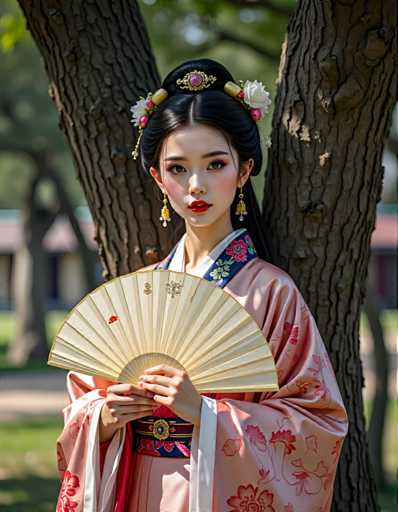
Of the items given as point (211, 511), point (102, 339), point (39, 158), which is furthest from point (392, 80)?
point (39, 158)

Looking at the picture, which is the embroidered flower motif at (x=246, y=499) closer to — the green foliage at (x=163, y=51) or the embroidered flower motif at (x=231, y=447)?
the embroidered flower motif at (x=231, y=447)

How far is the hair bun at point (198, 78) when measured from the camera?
2574mm

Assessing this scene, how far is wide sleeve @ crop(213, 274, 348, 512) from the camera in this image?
91.9 inches

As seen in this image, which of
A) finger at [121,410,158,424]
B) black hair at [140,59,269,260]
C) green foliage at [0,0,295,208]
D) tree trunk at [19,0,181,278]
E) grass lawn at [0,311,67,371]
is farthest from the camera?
grass lawn at [0,311,67,371]

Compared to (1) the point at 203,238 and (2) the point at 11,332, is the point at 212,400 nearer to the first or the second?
(1) the point at 203,238

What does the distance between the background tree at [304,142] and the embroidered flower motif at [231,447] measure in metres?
0.75

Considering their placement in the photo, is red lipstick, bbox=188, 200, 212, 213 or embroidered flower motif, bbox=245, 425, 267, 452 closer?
embroidered flower motif, bbox=245, 425, 267, 452

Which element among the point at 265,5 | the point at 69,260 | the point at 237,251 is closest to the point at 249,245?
the point at 237,251

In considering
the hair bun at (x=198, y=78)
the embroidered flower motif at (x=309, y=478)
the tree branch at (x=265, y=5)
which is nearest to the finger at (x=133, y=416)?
the embroidered flower motif at (x=309, y=478)

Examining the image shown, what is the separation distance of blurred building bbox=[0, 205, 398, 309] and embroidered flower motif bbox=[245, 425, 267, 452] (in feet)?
81.6

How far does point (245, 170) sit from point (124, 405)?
30.7 inches

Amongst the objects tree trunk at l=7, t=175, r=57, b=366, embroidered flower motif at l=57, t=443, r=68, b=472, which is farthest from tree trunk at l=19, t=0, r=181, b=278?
tree trunk at l=7, t=175, r=57, b=366

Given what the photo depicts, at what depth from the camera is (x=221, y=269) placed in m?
2.58

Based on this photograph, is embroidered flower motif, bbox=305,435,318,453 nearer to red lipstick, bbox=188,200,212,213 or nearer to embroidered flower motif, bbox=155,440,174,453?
embroidered flower motif, bbox=155,440,174,453
